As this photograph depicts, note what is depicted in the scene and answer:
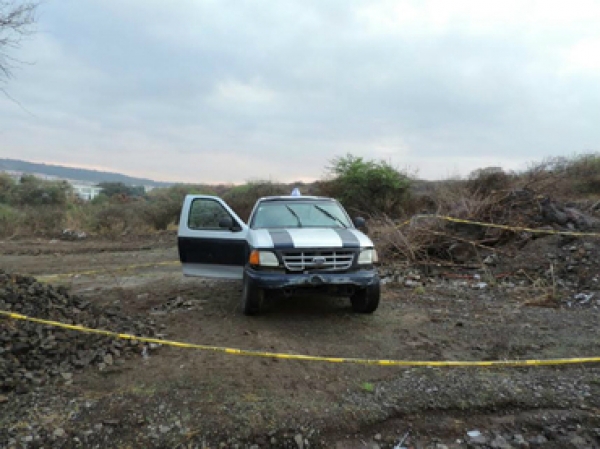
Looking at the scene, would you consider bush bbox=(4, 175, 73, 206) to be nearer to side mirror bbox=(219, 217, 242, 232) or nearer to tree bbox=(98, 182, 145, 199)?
tree bbox=(98, 182, 145, 199)

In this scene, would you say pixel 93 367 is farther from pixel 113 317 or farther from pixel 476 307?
pixel 476 307

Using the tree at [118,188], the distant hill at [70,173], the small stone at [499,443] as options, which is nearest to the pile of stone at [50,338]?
the small stone at [499,443]

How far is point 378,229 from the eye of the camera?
10859 mm

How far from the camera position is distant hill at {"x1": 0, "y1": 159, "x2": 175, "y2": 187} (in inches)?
1286

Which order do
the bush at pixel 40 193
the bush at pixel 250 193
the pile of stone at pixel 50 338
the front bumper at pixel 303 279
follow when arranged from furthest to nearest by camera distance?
the bush at pixel 40 193 < the bush at pixel 250 193 < the front bumper at pixel 303 279 < the pile of stone at pixel 50 338

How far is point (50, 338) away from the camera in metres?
4.05

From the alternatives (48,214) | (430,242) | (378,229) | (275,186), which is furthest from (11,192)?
(430,242)

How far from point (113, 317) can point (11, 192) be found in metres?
25.8

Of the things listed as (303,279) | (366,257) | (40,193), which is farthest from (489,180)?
(40,193)

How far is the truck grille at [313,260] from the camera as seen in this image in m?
5.00

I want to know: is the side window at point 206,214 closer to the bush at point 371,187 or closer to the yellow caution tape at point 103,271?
the yellow caution tape at point 103,271

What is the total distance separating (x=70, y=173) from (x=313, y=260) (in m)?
46.5

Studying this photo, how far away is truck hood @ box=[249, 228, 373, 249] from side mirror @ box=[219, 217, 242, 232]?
1.42 feet

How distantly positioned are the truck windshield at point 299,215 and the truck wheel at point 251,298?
109cm
